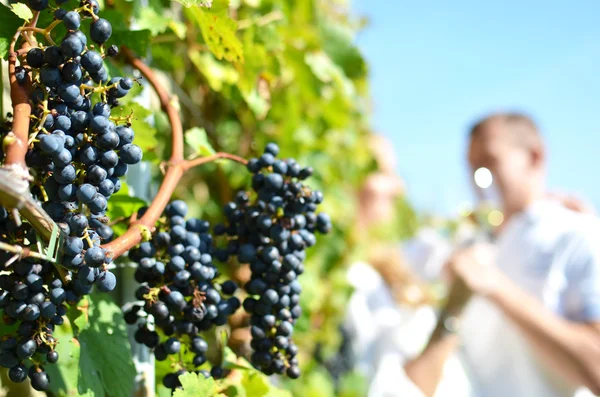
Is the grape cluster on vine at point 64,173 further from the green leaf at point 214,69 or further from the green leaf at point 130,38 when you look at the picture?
the green leaf at point 214,69

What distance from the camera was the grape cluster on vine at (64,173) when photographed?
1.98 feet

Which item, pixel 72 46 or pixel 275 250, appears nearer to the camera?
pixel 72 46

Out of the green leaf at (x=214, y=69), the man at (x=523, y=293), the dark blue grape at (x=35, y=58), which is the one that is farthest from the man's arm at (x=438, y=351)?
the dark blue grape at (x=35, y=58)

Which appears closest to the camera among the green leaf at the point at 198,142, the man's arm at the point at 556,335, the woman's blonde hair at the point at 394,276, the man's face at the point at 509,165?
the green leaf at the point at 198,142

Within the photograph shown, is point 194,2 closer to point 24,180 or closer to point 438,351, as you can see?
point 24,180

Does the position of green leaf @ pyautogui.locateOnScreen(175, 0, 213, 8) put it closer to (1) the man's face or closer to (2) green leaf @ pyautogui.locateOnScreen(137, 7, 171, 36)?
(2) green leaf @ pyautogui.locateOnScreen(137, 7, 171, 36)

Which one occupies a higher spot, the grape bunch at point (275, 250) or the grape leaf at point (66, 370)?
the grape bunch at point (275, 250)

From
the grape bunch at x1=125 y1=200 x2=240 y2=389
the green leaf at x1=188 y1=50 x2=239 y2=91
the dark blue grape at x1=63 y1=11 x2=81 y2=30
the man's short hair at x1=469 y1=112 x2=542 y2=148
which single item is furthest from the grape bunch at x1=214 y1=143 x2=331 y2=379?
the man's short hair at x1=469 y1=112 x2=542 y2=148

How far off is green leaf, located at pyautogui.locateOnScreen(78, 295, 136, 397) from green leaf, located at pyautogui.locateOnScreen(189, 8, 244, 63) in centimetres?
48

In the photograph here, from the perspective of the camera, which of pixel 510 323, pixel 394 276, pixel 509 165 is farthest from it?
pixel 394 276

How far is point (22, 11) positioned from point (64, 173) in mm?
248

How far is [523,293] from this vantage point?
2.20 m

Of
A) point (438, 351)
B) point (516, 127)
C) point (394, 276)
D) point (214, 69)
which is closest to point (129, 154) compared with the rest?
point (214, 69)

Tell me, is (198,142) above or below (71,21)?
below
